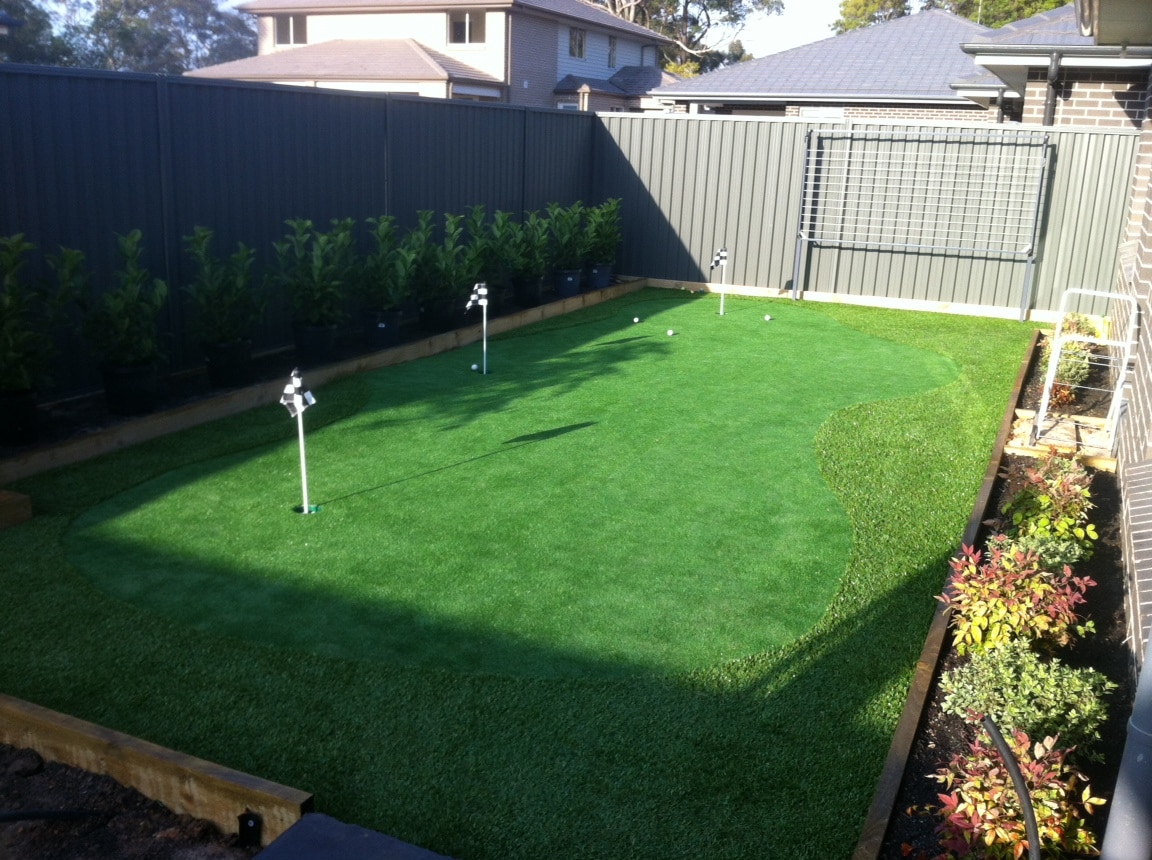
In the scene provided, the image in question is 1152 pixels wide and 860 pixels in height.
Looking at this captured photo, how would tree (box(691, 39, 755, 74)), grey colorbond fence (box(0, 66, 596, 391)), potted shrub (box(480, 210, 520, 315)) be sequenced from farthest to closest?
tree (box(691, 39, 755, 74)), potted shrub (box(480, 210, 520, 315)), grey colorbond fence (box(0, 66, 596, 391))

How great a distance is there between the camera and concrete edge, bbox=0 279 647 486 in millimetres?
5893

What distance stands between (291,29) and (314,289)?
29674 millimetres

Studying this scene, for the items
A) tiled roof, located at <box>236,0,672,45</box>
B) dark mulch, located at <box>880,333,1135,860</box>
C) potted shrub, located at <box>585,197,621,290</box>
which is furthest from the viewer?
tiled roof, located at <box>236,0,672,45</box>

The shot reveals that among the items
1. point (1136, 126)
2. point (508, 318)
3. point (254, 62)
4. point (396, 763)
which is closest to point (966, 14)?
point (254, 62)

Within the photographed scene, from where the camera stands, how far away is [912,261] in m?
12.2

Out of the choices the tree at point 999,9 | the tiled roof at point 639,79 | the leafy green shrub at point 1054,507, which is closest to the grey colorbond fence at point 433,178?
the leafy green shrub at point 1054,507

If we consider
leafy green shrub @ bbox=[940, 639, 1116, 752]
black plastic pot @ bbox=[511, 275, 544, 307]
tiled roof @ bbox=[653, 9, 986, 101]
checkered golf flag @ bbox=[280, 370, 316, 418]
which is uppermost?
tiled roof @ bbox=[653, 9, 986, 101]

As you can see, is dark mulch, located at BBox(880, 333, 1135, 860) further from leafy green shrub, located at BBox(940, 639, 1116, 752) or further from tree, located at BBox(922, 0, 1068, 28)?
tree, located at BBox(922, 0, 1068, 28)

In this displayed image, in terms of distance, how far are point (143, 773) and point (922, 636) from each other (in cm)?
288

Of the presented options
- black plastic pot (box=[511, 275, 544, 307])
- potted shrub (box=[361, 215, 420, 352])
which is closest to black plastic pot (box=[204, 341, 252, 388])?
potted shrub (box=[361, 215, 420, 352])

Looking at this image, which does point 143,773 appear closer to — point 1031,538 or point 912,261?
point 1031,538

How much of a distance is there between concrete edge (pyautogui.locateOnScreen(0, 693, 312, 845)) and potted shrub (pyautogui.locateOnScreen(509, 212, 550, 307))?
793cm

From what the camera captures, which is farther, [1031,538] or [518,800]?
[1031,538]

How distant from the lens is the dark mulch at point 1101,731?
9.99ft
